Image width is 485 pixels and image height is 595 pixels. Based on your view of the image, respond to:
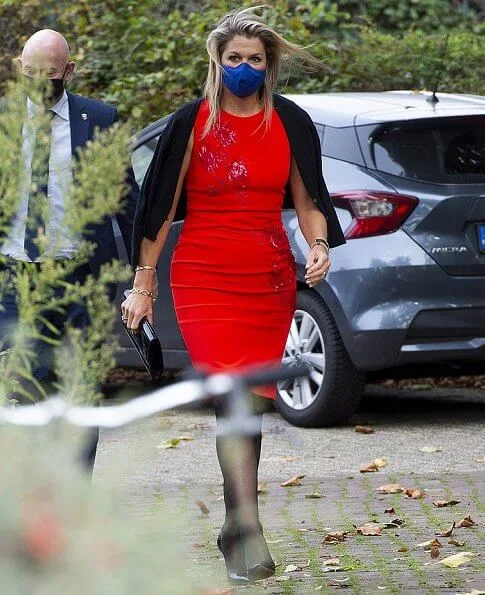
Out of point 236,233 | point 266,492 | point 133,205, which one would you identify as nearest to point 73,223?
point 236,233

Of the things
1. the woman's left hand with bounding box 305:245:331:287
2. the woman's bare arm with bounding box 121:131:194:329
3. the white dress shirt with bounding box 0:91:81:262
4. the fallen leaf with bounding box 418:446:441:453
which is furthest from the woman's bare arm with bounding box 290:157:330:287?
the fallen leaf with bounding box 418:446:441:453

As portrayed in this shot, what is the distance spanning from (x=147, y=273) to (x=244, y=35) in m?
0.85

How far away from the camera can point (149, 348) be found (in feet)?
15.4

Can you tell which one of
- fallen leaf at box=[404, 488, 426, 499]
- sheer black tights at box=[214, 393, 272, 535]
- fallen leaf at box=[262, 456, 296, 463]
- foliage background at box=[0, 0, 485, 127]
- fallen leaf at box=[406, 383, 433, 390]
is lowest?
fallen leaf at box=[406, 383, 433, 390]

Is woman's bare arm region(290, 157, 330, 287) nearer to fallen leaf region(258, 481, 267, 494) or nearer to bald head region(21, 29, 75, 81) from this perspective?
bald head region(21, 29, 75, 81)

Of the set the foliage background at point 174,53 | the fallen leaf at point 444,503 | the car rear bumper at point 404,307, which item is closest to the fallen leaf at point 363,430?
the car rear bumper at point 404,307

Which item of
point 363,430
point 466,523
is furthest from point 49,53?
point 363,430

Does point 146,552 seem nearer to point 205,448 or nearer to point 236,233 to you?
point 236,233

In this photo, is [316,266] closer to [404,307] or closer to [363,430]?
[404,307]

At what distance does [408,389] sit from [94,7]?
506cm

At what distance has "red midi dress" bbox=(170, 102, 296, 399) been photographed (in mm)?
5137

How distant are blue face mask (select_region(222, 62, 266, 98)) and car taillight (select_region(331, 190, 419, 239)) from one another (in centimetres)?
312

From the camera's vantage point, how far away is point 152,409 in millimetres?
→ 1743

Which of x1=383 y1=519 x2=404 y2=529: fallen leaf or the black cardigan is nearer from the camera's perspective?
the black cardigan
